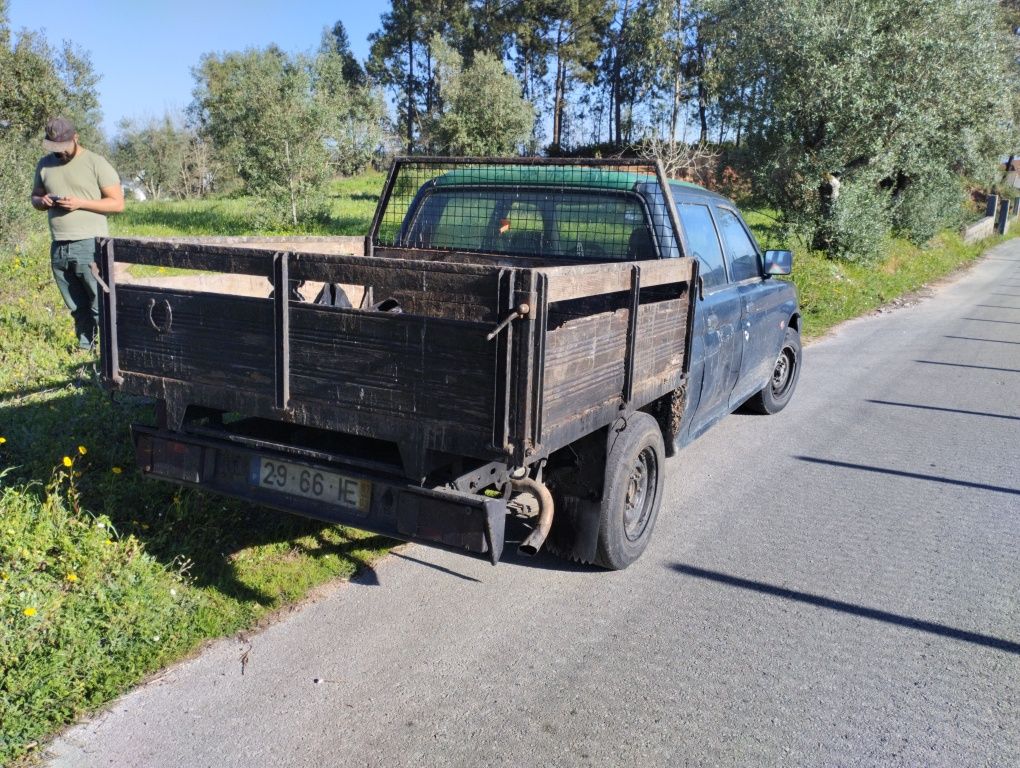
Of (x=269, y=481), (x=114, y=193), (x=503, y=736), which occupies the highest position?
(x=114, y=193)

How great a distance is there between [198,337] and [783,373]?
5.78 meters

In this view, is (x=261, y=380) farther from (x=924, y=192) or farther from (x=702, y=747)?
(x=924, y=192)

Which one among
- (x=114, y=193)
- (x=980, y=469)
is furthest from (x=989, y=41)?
Answer: (x=114, y=193)

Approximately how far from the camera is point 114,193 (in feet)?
22.6

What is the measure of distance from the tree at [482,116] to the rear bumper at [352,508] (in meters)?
26.0

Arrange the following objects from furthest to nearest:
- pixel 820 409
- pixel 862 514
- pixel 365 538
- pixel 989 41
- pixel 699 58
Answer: pixel 699 58 → pixel 989 41 → pixel 820 409 → pixel 862 514 → pixel 365 538

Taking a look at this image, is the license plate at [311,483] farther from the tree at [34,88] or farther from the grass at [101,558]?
A: the tree at [34,88]

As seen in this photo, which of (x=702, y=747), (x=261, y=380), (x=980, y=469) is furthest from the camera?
(x=980, y=469)

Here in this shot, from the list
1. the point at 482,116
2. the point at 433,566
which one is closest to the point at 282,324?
the point at 433,566

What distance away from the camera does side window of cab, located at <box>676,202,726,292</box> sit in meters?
5.14


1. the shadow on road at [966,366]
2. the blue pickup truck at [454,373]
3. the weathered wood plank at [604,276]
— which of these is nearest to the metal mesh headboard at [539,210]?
the blue pickup truck at [454,373]

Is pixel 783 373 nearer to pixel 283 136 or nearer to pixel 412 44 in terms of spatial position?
pixel 283 136

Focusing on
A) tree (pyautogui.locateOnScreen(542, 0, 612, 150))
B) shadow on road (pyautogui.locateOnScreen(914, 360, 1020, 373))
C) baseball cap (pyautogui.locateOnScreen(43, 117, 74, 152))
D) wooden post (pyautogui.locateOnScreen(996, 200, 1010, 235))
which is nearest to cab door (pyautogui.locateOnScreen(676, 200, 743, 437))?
baseball cap (pyautogui.locateOnScreen(43, 117, 74, 152))

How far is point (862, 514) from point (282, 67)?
60.3 ft
